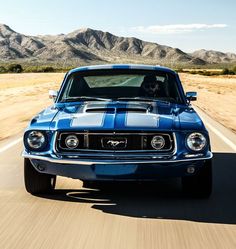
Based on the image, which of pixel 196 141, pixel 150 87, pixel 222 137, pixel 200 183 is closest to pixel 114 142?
pixel 196 141

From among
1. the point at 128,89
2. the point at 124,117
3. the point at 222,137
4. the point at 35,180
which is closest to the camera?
the point at 124,117

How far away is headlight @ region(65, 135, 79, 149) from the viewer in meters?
5.91

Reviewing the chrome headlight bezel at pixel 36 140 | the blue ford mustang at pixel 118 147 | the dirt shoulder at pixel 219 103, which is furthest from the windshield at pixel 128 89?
the dirt shoulder at pixel 219 103

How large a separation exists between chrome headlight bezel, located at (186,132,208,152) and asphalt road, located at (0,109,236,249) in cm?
65

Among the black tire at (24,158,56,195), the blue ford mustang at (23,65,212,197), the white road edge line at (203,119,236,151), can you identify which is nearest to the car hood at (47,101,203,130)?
the blue ford mustang at (23,65,212,197)

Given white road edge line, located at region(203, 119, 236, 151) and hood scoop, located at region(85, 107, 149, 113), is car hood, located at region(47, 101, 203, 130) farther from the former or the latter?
white road edge line, located at region(203, 119, 236, 151)

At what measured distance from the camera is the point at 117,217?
562cm

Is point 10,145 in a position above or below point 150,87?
below

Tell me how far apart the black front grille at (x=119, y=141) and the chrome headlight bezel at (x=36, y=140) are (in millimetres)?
190

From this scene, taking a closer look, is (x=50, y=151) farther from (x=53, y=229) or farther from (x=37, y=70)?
(x=37, y=70)

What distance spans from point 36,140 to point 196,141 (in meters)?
1.74

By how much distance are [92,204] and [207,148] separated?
1413mm

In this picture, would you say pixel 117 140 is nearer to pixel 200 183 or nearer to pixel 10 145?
pixel 200 183

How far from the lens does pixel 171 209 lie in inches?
233
